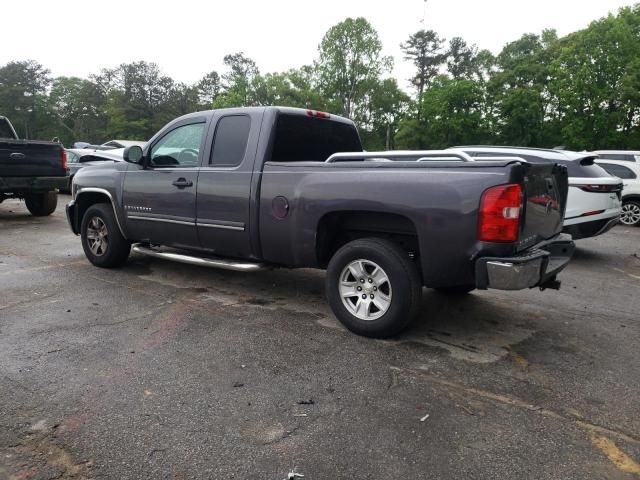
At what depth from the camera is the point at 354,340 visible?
154 inches

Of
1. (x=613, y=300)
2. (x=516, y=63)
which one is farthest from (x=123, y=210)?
(x=516, y=63)

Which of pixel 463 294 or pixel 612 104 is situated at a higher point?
pixel 612 104

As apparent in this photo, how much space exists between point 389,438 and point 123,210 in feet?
14.3

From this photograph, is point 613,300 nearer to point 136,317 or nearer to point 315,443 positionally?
point 315,443

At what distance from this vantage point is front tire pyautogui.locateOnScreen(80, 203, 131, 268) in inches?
234

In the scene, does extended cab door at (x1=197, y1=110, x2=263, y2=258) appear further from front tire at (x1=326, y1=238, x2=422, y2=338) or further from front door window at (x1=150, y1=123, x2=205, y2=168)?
front tire at (x1=326, y1=238, x2=422, y2=338)

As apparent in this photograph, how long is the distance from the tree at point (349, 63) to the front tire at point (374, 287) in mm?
57270

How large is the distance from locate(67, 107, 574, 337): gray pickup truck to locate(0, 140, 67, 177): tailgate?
14.4 feet

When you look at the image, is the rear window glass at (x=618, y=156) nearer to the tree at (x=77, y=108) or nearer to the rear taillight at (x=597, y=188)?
the rear taillight at (x=597, y=188)

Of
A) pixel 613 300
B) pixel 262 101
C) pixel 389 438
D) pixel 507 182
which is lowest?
pixel 613 300

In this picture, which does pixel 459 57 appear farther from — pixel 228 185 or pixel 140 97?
pixel 228 185

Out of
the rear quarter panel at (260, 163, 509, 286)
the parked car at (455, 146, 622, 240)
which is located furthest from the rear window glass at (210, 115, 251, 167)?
the parked car at (455, 146, 622, 240)

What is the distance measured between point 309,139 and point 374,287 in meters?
1.87

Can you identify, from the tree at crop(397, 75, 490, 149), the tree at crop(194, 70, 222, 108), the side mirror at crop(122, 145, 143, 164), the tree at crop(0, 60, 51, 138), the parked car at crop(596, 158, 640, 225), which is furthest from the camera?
the tree at crop(194, 70, 222, 108)
